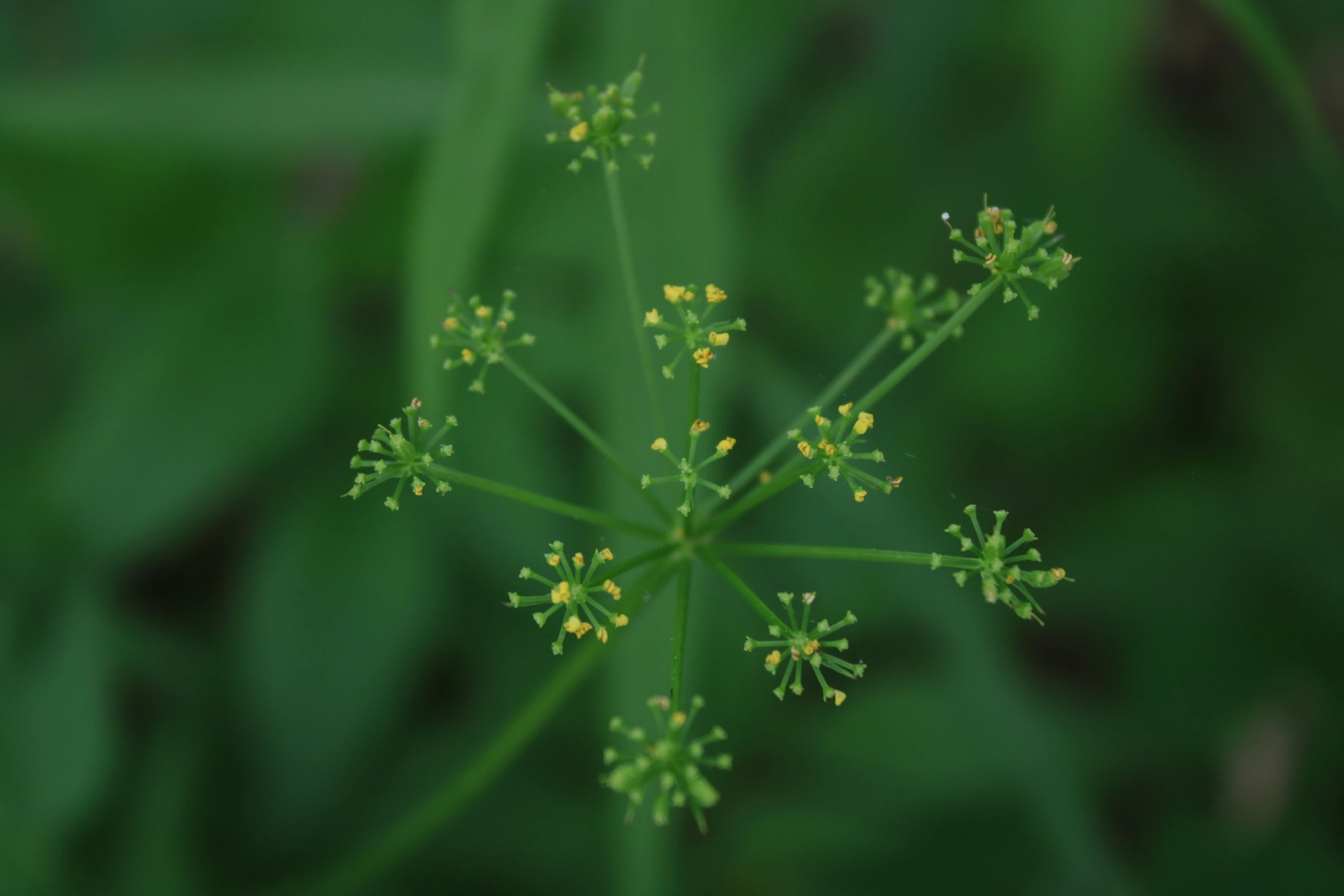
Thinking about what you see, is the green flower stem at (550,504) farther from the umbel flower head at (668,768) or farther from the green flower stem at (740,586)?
the umbel flower head at (668,768)

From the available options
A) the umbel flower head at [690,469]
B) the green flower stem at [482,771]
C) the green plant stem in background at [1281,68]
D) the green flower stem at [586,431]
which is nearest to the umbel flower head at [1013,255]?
the umbel flower head at [690,469]

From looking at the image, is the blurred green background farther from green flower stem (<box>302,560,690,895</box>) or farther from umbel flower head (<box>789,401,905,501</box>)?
umbel flower head (<box>789,401,905,501</box>)

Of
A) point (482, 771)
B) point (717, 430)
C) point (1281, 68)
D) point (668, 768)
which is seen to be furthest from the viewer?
point (717, 430)

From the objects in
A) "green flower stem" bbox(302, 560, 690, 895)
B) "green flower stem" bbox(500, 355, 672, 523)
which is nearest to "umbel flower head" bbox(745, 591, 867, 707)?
"green flower stem" bbox(302, 560, 690, 895)

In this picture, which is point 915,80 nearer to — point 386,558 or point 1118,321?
point 1118,321

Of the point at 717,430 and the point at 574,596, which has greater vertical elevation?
the point at 717,430

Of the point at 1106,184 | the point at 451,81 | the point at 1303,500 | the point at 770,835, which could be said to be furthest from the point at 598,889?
the point at 1106,184

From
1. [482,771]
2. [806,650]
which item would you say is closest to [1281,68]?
[806,650]

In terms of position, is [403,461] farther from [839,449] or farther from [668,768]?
[839,449]
